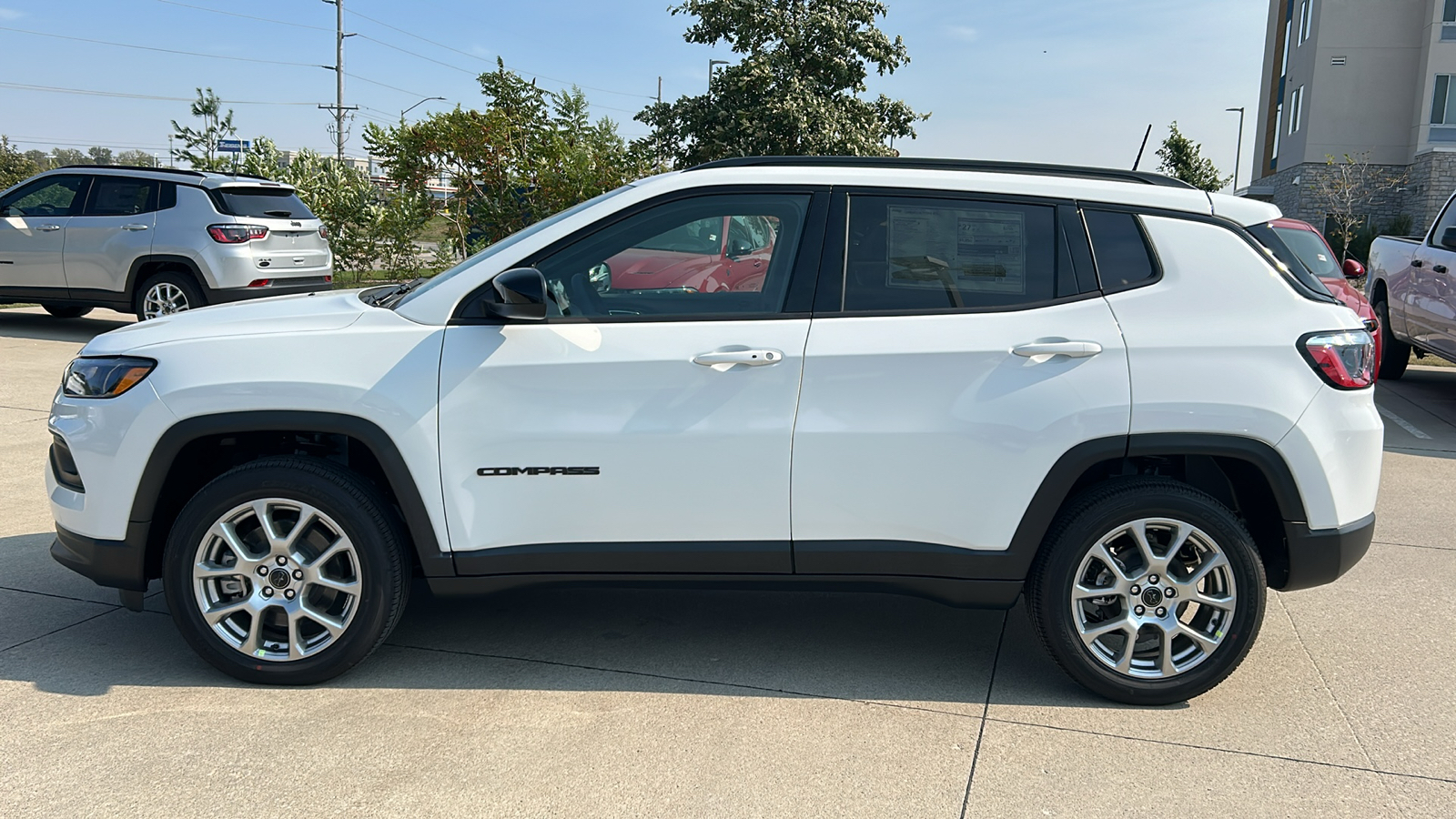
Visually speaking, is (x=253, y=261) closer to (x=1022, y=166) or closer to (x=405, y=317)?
(x=405, y=317)

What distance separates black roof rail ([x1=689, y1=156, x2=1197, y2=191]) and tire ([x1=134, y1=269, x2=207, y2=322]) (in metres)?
9.67

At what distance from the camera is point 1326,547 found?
3748mm

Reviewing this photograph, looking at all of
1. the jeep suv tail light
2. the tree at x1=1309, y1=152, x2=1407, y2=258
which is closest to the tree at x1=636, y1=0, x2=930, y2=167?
the tree at x1=1309, y1=152, x2=1407, y2=258

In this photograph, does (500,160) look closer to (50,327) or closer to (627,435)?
(50,327)

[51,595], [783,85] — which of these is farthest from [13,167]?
[51,595]

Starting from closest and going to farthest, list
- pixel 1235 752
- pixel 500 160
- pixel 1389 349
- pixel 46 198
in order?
pixel 1235 752
pixel 1389 349
pixel 46 198
pixel 500 160

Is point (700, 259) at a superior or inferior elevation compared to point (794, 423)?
superior

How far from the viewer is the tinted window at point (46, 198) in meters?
12.1

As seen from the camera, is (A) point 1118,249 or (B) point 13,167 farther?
(B) point 13,167

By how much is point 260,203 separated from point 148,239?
118 centimetres

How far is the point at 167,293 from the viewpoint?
11.9 m

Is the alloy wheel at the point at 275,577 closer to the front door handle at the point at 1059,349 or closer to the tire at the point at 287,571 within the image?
the tire at the point at 287,571

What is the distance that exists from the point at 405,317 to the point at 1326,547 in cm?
320

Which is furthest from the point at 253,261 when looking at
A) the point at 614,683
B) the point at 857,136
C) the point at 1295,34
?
the point at 1295,34
